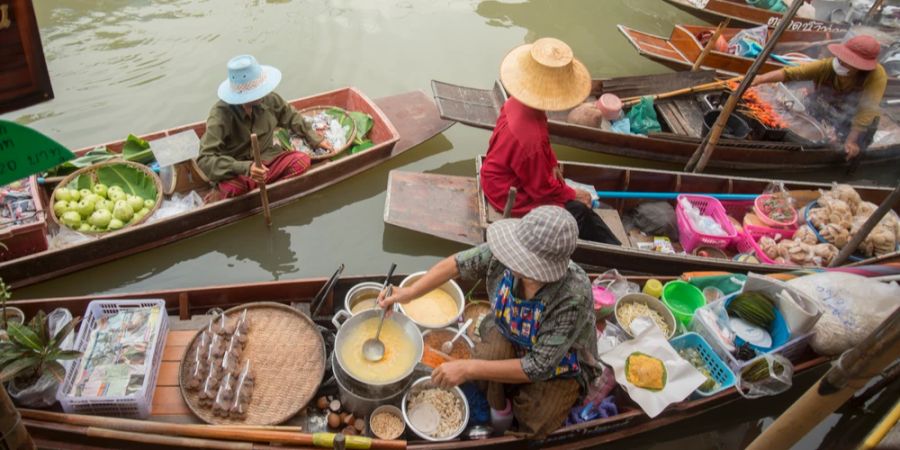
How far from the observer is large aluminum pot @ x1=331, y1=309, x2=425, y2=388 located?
10.7ft

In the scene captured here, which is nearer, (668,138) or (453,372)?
(453,372)

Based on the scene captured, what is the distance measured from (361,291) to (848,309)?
3716mm

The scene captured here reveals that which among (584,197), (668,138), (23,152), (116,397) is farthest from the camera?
(668,138)

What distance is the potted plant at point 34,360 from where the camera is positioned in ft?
10.1

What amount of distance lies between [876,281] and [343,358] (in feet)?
13.5

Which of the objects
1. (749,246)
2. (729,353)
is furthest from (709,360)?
(749,246)

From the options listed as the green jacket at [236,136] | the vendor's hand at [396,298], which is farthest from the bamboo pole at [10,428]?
the green jacket at [236,136]

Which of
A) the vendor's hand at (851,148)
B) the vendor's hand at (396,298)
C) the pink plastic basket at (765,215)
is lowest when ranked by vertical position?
the pink plastic basket at (765,215)

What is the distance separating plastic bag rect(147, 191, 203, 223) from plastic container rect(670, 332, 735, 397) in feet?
14.5

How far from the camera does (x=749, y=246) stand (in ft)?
17.5

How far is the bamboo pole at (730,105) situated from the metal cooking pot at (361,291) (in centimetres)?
411

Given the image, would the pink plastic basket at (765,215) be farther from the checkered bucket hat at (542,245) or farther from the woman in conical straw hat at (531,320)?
the checkered bucket hat at (542,245)

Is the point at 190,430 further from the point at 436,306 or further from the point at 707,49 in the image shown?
the point at 707,49

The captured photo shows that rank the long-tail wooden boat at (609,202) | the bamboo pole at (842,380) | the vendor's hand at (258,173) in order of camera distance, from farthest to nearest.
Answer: the long-tail wooden boat at (609,202) < the vendor's hand at (258,173) < the bamboo pole at (842,380)
